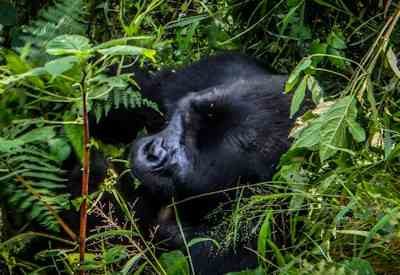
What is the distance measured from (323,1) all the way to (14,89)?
1.45 m

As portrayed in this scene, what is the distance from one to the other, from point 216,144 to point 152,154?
0.21m

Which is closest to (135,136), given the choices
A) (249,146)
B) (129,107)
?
(129,107)

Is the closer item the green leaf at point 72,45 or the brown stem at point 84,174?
the green leaf at point 72,45

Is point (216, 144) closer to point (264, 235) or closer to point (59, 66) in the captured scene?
point (264, 235)

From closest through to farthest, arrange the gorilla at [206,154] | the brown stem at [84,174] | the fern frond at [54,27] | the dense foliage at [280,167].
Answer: the brown stem at [84,174]
the dense foliage at [280,167]
the fern frond at [54,27]
the gorilla at [206,154]

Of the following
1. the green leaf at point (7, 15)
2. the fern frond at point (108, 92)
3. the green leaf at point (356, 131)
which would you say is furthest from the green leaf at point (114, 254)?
the green leaf at point (7, 15)

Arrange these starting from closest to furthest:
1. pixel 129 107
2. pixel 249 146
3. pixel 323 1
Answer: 1. pixel 249 146
2. pixel 129 107
3. pixel 323 1

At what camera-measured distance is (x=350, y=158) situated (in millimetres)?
2494

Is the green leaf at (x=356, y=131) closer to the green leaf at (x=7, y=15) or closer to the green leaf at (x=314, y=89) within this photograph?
the green leaf at (x=314, y=89)

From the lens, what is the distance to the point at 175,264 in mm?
2391

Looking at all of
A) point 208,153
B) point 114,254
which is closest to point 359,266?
point 114,254

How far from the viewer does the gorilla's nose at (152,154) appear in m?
2.71

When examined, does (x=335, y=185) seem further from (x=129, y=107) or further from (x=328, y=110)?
(x=129, y=107)

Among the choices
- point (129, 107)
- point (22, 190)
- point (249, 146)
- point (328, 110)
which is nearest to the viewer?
point (22, 190)
